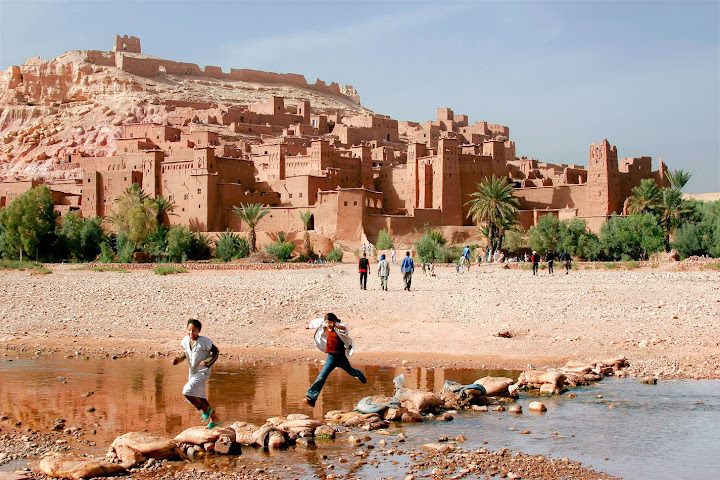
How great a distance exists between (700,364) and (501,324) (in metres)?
4.70

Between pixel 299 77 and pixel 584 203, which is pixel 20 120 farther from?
pixel 584 203

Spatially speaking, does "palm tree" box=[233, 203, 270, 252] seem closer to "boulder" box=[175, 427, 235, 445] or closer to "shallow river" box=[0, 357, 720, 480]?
"shallow river" box=[0, 357, 720, 480]

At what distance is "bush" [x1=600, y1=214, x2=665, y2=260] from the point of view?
39.1 metres

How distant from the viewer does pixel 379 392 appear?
41.4 feet

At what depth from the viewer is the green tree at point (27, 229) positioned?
A: 45.2 metres

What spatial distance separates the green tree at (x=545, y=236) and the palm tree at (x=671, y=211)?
217 inches

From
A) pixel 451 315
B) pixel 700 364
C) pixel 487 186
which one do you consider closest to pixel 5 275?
pixel 451 315

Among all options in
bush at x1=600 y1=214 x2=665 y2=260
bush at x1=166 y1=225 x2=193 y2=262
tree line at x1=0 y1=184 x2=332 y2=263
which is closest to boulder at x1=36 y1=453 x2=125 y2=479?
bush at x1=600 y1=214 x2=665 y2=260

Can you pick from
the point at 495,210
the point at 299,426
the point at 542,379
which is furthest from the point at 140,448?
the point at 495,210

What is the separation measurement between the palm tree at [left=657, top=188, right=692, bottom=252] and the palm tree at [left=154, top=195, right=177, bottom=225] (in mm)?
25222

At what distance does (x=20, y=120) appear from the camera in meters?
77.4

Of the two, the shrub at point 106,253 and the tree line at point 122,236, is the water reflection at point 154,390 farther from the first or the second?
the shrub at point 106,253

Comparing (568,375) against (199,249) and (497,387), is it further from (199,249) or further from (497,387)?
(199,249)

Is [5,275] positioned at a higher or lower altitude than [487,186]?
lower
